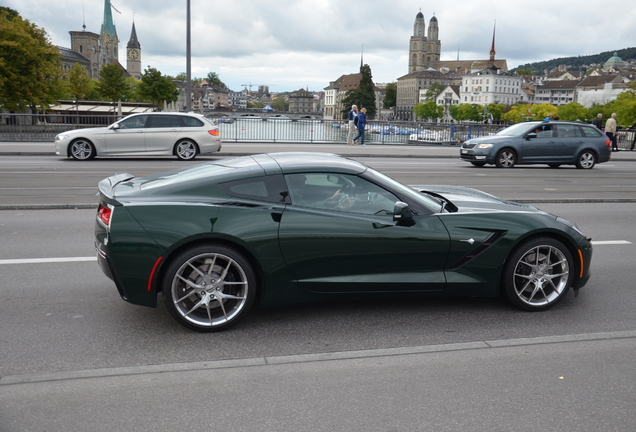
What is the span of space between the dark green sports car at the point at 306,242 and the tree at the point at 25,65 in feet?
141

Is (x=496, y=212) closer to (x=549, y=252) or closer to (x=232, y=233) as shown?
→ (x=549, y=252)

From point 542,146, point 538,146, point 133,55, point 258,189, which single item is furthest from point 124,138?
point 133,55

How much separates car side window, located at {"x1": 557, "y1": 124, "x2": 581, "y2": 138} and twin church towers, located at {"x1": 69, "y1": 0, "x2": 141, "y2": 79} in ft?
525

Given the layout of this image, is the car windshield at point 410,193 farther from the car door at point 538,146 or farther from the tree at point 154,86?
the tree at point 154,86

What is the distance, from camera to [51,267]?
6.39 meters

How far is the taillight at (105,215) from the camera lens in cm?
466

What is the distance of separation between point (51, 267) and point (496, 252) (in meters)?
4.33

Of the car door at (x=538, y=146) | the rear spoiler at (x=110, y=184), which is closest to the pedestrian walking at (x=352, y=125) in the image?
the car door at (x=538, y=146)

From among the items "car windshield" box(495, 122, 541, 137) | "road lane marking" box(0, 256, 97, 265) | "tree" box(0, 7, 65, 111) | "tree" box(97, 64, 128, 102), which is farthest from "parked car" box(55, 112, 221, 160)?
"tree" box(97, 64, 128, 102)

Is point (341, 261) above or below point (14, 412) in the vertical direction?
above

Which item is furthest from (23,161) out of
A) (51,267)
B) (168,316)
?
(168,316)

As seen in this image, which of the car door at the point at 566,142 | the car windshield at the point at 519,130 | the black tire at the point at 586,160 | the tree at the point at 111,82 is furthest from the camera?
the tree at the point at 111,82

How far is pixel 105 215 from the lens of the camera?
476cm

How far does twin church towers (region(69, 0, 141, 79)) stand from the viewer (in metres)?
166
